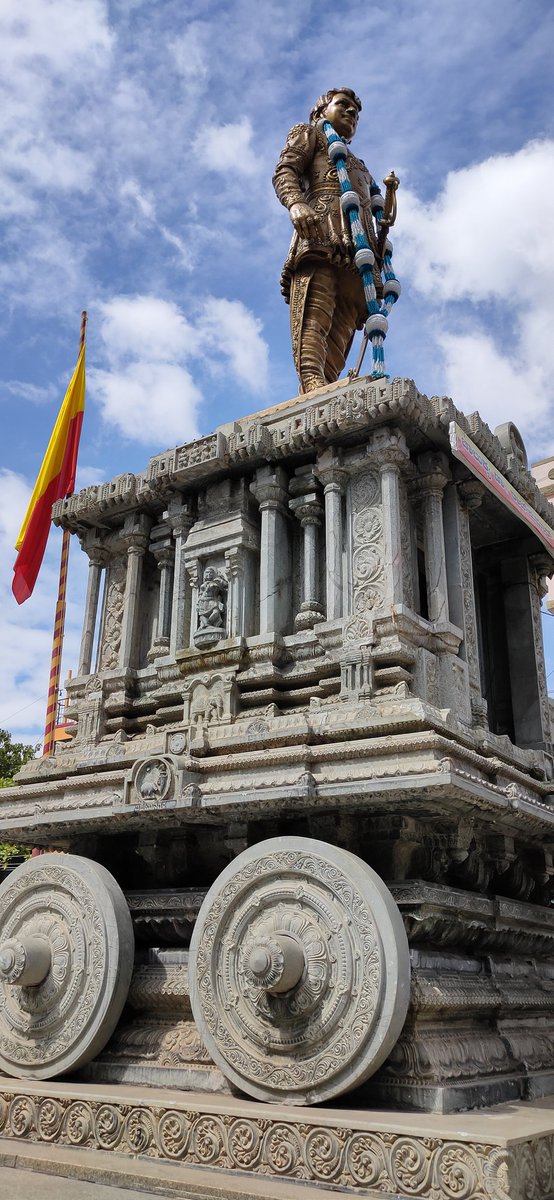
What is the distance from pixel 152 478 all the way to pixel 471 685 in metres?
5.51

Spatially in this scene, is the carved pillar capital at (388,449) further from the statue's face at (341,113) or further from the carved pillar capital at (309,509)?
the statue's face at (341,113)

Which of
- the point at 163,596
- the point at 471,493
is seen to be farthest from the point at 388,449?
the point at 163,596

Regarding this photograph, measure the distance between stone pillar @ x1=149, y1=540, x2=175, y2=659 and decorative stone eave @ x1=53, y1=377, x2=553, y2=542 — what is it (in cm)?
74

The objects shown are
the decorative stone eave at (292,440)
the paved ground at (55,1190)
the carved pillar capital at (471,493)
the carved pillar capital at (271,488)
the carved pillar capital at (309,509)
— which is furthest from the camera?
the carved pillar capital at (471,493)

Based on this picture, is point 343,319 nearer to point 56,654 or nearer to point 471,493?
point 471,493

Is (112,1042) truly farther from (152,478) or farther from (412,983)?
(152,478)

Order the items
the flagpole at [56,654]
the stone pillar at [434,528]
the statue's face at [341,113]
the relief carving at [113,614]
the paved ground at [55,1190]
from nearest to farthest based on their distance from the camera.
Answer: the paved ground at [55,1190] < the stone pillar at [434,528] < the relief carving at [113,614] < the flagpole at [56,654] < the statue's face at [341,113]

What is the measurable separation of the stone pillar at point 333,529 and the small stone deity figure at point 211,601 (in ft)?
4.75

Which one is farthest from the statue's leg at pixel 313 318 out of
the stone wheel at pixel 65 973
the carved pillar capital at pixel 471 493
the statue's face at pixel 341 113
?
the stone wheel at pixel 65 973

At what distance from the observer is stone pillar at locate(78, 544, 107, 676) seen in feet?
45.6

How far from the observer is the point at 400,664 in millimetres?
10781

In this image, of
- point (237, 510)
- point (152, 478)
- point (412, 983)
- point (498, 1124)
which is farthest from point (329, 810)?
point (152, 478)

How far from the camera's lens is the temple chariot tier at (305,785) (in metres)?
8.16

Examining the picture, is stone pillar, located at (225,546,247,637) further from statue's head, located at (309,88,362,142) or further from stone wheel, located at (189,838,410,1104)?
statue's head, located at (309,88,362,142)
